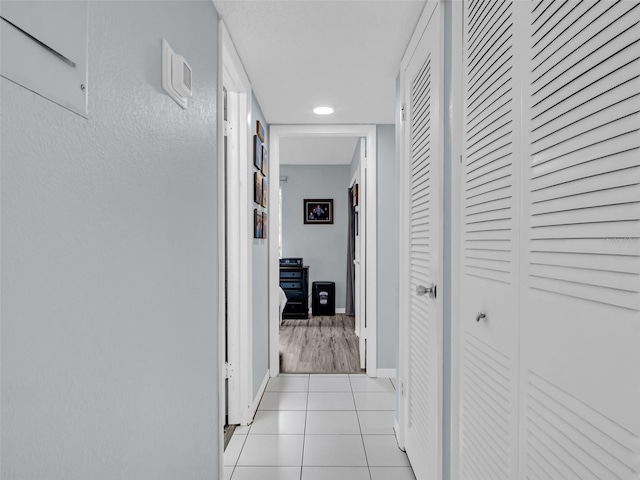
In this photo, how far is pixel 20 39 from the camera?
637 millimetres

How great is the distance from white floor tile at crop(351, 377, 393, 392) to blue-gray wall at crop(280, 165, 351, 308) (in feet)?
10.7

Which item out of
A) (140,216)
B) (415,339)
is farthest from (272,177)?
(140,216)

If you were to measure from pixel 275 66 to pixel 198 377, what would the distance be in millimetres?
1734

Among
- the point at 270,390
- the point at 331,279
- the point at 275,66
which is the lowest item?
the point at 270,390

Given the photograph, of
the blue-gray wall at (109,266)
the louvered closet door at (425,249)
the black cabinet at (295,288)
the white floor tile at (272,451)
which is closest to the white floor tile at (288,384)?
the white floor tile at (272,451)

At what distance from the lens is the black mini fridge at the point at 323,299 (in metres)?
6.36

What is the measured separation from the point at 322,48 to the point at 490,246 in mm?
1482

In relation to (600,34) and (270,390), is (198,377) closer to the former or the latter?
(600,34)

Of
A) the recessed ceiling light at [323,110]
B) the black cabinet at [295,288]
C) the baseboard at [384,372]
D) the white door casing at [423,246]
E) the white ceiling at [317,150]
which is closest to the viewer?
the white door casing at [423,246]

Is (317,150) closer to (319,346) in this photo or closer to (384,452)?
(319,346)

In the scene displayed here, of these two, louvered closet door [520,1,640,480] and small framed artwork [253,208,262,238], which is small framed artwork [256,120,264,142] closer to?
small framed artwork [253,208,262,238]

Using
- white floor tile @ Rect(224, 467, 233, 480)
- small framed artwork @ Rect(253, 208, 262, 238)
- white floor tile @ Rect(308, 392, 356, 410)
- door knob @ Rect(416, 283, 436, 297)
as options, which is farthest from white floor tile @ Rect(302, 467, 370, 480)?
small framed artwork @ Rect(253, 208, 262, 238)

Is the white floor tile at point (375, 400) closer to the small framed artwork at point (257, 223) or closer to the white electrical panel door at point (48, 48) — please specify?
the small framed artwork at point (257, 223)

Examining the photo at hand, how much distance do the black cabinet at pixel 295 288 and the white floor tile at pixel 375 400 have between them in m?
3.00
